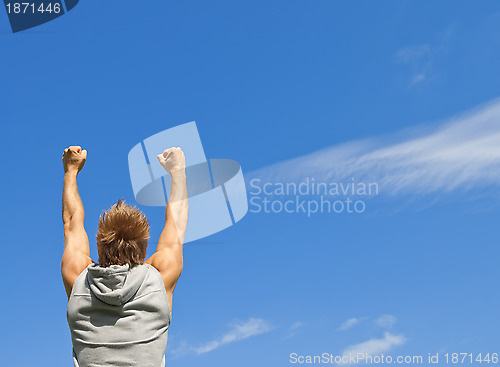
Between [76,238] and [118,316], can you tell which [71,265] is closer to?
[76,238]

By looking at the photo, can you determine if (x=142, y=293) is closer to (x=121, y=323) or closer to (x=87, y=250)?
(x=121, y=323)

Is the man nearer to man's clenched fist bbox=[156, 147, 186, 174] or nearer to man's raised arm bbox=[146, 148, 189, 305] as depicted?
man's raised arm bbox=[146, 148, 189, 305]

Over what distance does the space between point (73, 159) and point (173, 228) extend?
61.9 inches

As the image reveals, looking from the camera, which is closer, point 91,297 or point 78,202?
point 91,297

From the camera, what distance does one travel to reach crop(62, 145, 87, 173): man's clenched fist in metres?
6.82

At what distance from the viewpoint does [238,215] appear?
34.4 feet

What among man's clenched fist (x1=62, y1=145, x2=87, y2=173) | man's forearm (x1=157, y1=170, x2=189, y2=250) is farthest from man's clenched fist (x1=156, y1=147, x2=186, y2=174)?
man's clenched fist (x1=62, y1=145, x2=87, y2=173)

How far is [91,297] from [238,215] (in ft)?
17.5

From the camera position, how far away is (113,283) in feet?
17.2

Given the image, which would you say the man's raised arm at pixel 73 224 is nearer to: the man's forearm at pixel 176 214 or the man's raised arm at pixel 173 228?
the man's raised arm at pixel 173 228

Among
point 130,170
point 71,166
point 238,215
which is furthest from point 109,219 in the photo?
point 238,215

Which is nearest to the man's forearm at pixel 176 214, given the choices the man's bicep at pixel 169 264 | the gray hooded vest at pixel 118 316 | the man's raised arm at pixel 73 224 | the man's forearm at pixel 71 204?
the man's bicep at pixel 169 264

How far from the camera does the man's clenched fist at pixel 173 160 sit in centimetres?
696

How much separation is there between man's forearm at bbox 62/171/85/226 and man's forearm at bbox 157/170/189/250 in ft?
3.02
